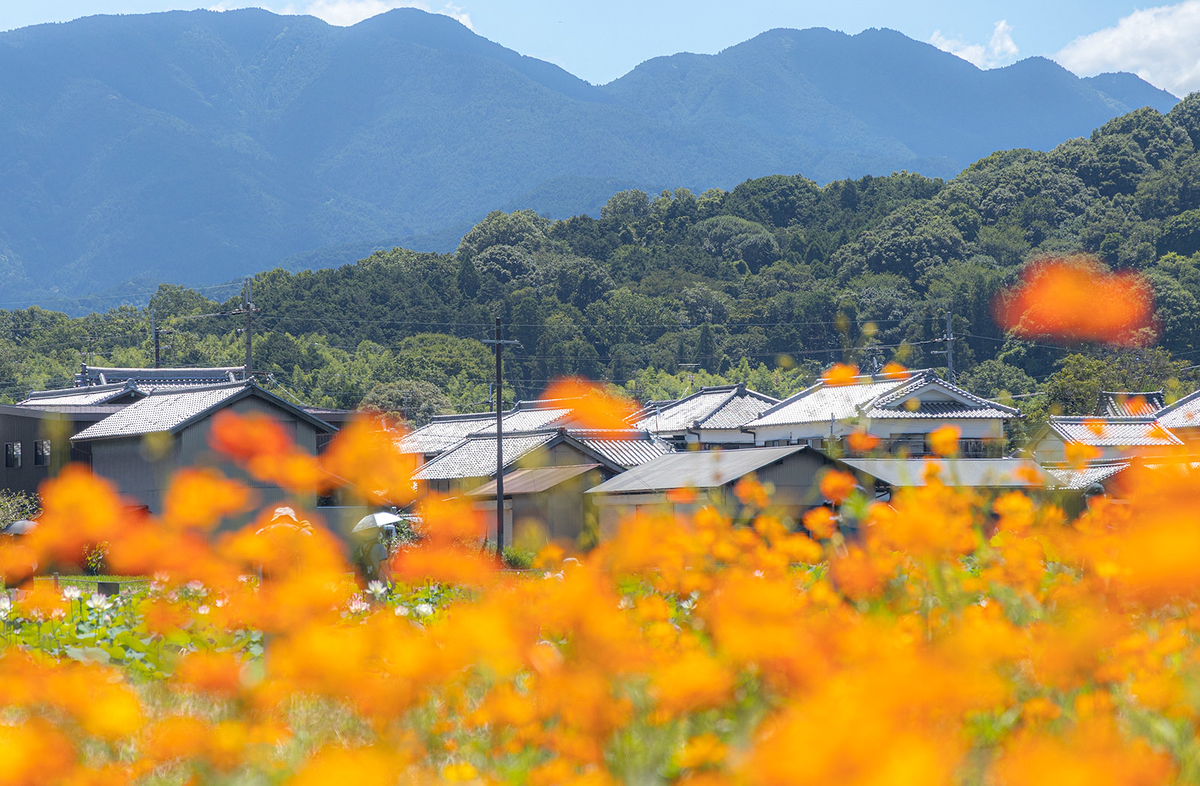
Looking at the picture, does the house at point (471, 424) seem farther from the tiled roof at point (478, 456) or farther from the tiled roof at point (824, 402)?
the tiled roof at point (824, 402)

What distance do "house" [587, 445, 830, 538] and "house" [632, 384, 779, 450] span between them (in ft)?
42.9

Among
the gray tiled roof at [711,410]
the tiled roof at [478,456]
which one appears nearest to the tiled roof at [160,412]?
the tiled roof at [478,456]

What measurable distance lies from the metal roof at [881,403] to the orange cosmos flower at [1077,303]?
18648 mm

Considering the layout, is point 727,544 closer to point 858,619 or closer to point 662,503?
point 858,619

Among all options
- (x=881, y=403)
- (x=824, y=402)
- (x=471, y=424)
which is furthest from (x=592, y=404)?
(x=881, y=403)

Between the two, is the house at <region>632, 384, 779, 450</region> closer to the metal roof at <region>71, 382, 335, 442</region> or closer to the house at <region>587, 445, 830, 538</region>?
the house at <region>587, 445, 830, 538</region>

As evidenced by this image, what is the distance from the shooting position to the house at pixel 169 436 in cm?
2516

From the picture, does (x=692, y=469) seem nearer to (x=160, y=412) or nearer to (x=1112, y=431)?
(x=160, y=412)

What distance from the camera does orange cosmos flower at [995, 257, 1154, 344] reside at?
52.0m

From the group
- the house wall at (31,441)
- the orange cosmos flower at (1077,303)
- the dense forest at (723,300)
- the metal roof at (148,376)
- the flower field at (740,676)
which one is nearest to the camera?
the flower field at (740,676)

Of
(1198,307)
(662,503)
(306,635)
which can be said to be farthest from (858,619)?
(1198,307)

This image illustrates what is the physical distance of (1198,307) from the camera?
50375mm

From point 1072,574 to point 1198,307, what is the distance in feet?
172

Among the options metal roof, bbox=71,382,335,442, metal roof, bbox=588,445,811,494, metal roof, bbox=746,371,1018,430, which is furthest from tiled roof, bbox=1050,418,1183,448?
metal roof, bbox=71,382,335,442
